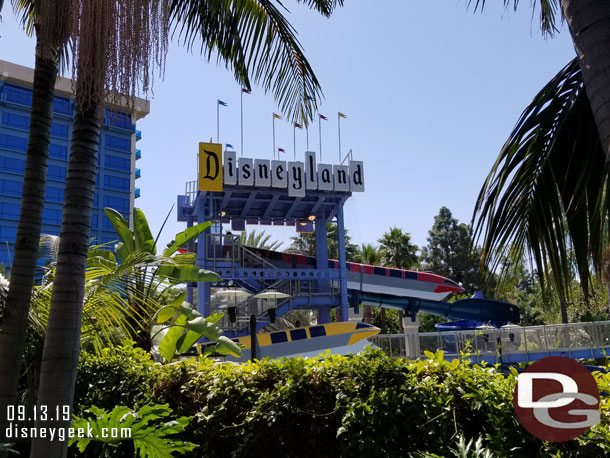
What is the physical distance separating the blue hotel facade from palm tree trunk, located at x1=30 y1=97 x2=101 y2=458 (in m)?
50.8

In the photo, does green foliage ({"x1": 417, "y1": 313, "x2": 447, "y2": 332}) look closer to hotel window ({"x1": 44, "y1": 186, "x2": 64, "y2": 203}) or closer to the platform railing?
the platform railing

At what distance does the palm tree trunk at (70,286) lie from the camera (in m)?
4.07

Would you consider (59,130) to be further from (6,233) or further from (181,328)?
(181,328)

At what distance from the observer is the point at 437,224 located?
68.4 meters

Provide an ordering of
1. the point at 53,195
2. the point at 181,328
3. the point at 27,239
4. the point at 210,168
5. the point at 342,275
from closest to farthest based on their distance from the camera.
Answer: the point at 27,239 < the point at 181,328 < the point at 210,168 < the point at 342,275 < the point at 53,195

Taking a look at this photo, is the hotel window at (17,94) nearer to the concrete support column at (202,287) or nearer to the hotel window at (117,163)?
the hotel window at (117,163)

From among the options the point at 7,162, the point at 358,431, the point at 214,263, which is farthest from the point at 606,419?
the point at 7,162

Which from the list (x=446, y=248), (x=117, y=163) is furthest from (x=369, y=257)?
(x=117, y=163)

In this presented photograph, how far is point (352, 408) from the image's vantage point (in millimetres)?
4281

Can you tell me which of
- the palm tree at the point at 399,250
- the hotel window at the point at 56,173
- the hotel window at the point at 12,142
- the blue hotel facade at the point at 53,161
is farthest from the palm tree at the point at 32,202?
the hotel window at the point at 56,173

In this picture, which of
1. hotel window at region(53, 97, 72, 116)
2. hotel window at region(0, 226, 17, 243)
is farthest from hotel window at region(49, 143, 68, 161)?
hotel window at region(0, 226, 17, 243)

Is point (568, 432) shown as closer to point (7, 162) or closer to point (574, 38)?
point (574, 38)

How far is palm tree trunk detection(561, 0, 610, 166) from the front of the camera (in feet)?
9.80

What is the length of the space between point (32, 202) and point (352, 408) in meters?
3.56
